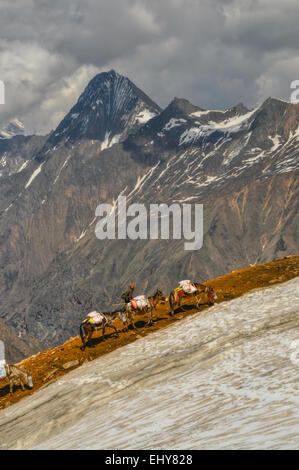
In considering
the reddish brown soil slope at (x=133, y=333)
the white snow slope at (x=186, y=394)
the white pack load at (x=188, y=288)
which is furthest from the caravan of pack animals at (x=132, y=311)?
the white snow slope at (x=186, y=394)

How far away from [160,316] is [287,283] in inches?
301

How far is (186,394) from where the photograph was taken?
535 inches

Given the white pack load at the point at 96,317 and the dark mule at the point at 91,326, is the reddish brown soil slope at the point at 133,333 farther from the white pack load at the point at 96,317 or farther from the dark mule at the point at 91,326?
the white pack load at the point at 96,317

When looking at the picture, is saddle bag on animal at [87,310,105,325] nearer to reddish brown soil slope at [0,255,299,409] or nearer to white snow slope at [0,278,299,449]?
reddish brown soil slope at [0,255,299,409]

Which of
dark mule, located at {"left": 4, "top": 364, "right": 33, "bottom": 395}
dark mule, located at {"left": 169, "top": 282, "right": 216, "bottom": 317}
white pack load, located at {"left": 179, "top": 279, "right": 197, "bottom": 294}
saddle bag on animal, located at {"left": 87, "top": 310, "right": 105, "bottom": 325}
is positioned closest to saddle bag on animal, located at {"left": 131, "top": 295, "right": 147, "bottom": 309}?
dark mule, located at {"left": 169, "top": 282, "right": 216, "bottom": 317}

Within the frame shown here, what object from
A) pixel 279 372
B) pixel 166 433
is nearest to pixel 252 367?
pixel 279 372

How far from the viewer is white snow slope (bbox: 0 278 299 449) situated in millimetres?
10117

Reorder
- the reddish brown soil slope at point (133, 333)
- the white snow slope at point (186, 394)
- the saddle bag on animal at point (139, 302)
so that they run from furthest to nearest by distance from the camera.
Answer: the saddle bag on animal at point (139, 302)
the reddish brown soil slope at point (133, 333)
the white snow slope at point (186, 394)

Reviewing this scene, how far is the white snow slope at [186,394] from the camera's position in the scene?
10.1 m

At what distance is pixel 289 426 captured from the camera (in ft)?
29.7

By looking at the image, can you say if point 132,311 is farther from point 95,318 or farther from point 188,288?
point 188,288

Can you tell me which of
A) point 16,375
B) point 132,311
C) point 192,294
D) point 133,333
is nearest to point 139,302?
point 132,311
